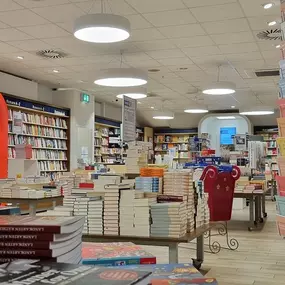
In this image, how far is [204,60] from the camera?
10172 millimetres

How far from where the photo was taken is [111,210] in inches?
156

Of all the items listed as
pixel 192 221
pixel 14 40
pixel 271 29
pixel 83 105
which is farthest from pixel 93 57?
pixel 192 221

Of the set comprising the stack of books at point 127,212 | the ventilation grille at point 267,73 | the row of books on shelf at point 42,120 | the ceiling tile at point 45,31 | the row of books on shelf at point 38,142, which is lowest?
the stack of books at point 127,212

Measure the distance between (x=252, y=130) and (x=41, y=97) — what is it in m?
10.6

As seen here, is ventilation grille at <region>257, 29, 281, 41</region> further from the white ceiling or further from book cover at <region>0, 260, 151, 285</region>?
book cover at <region>0, 260, 151, 285</region>

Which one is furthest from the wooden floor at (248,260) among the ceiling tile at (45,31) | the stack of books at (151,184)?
the ceiling tile at (45,31)

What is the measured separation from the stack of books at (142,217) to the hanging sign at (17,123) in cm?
795

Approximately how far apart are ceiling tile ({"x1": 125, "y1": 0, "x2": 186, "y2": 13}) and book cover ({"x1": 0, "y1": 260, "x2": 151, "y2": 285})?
5.99 m

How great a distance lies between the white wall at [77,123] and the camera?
45.7 feet

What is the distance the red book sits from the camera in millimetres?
1042

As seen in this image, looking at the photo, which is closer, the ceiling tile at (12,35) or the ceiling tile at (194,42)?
the ceiling tile at (12,35)

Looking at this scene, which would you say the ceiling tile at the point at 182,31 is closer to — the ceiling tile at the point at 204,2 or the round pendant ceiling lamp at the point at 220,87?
the ceiling tile at the point at 204,2

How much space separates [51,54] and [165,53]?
2363 mm

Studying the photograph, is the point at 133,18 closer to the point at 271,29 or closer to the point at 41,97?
the point at 271,29
